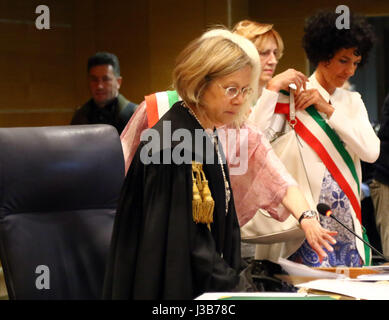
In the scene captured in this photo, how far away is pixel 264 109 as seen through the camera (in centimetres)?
243

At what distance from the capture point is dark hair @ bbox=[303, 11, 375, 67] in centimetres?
253

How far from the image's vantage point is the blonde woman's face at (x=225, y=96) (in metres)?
1.83

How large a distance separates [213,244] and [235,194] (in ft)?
1.63

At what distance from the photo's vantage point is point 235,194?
7.46ft

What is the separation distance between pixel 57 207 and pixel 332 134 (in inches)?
38.5

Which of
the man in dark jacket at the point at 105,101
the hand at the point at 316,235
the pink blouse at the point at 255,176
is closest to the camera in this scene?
the hand at the point at 316,235

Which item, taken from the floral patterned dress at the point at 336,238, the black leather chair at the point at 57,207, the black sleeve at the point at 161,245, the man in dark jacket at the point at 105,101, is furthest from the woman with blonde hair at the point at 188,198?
the man in dark jacket at the point at 105,101

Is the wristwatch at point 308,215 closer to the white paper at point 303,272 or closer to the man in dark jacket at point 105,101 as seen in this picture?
the white paper at point 303,272

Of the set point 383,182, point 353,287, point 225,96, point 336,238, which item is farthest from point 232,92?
point 383,182

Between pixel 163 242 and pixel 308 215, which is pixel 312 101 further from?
pixel 163 242

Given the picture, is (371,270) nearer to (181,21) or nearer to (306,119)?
(306,119)

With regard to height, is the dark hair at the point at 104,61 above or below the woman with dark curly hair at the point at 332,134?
above

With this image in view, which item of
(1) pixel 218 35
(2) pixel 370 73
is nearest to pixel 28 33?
(2) pixel 370 73

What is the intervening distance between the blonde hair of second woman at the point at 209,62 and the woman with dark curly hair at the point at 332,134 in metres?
0.64
